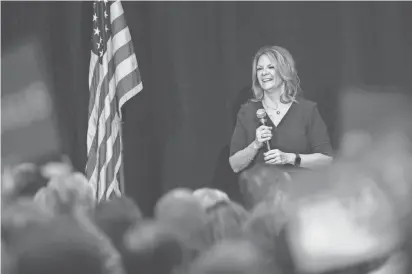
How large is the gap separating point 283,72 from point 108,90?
1.11 meters

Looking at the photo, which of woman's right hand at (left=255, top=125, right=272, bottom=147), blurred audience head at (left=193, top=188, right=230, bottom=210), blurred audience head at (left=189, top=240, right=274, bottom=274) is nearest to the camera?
woman's right hand at (left=255, top=125, right=272, bottom=147)

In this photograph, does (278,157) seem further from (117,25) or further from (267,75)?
(117,25)

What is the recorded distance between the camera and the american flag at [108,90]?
3.38m

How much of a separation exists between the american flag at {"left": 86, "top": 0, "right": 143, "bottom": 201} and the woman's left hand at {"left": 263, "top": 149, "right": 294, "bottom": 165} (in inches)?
36.1

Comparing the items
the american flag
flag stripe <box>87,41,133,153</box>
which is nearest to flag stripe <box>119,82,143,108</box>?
the american flag

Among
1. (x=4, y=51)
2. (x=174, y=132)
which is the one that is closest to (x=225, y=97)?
(x=174, y=132)

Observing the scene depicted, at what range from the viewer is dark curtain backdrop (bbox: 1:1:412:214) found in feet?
11.4

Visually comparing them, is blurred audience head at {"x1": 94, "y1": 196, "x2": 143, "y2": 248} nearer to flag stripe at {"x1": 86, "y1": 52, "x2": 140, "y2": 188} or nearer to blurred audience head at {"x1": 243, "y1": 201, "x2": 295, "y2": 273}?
flag stripe at {"x1": 86, "y1": 52, "x2": 140, "y2": 188}

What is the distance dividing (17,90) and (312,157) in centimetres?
191

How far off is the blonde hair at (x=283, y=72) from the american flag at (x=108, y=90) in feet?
2.45

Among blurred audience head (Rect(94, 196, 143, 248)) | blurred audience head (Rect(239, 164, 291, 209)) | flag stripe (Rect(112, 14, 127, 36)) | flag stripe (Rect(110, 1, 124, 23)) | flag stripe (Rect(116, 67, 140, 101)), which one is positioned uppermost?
flag stripe (Rect(110, 1, 124, 23))

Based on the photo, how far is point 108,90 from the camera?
3.43 meters

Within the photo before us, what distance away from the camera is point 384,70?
3.46 m

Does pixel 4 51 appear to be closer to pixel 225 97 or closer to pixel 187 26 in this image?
pixel 187 26
